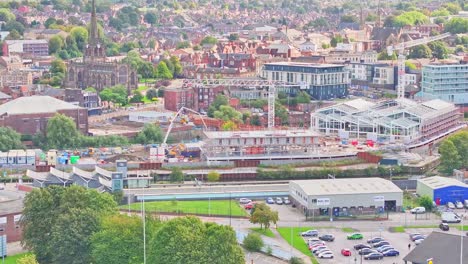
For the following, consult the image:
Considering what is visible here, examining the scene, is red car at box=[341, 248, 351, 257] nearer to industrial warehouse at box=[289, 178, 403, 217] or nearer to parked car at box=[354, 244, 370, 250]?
parked car at box=[354, 244, 370, 250]

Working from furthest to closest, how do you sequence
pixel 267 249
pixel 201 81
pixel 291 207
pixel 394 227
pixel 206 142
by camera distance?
1. pixel 201 81
2. pixel 206 142
3. pixel 291 207
4. pixel 394 227
5. pixel 267 249

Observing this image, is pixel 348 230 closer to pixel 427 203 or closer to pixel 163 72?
pixel 427 203

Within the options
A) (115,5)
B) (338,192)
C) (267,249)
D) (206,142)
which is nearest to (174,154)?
(206,142)

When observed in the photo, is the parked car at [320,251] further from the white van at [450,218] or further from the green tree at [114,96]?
the green tree at [114,96]

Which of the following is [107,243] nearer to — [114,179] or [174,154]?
[114,179]

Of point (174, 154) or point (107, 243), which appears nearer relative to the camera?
point (107, 243)

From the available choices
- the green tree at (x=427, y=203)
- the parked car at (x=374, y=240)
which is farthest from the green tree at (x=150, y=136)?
the parked car at (x=374, y=240)
